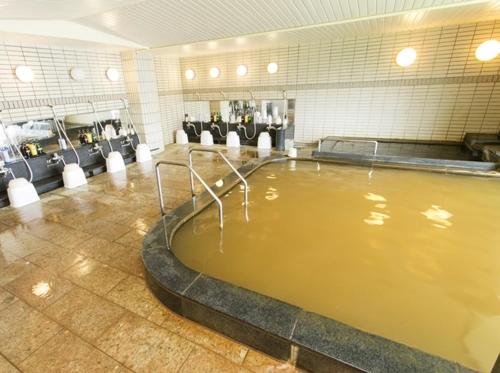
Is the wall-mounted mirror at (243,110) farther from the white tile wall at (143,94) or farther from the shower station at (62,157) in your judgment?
the shower station at (62,157)

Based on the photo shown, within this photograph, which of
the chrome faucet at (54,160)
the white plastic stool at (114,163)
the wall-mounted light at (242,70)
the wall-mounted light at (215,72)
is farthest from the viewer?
the wall-mounted light at (215,72)

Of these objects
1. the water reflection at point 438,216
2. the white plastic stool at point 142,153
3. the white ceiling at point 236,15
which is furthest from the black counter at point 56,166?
the water reflection at point 438,216

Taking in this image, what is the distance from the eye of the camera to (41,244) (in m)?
2.58

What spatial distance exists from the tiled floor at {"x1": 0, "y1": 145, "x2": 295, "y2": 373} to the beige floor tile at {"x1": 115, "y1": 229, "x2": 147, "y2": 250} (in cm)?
1

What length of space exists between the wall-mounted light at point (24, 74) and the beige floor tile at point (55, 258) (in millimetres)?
3186

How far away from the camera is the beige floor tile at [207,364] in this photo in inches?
54.6

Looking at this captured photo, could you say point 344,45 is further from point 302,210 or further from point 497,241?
point 497,241

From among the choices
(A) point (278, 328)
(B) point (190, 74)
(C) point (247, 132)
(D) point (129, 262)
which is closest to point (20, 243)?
(D) point (129, 262)

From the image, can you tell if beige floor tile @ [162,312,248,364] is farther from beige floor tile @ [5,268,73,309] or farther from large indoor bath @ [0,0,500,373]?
beige floor tile @ [5,268,73,309]

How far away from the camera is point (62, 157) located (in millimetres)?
4305

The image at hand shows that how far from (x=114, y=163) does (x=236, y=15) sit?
3415mm

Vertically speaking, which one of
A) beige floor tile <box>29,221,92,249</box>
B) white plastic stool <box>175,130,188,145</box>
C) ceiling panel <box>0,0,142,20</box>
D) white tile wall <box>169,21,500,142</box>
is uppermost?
ceiling panel <box>0,0,142,20</box>

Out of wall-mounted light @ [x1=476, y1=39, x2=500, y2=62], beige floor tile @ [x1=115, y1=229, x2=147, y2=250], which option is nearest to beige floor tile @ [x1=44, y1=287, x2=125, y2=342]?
beige floor tile @ [x1=115, y1=229, x2=147, y2=250]

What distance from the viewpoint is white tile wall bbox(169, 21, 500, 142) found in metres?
4.70
